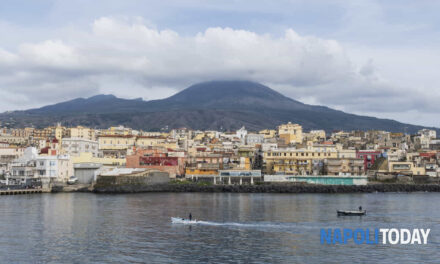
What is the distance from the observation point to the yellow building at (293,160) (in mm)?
107625

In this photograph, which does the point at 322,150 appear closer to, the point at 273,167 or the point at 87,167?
the point at 273,167

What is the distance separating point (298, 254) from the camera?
126ft

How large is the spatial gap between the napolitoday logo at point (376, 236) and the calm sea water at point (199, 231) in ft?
3.12

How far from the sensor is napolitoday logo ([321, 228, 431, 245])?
1716 inches

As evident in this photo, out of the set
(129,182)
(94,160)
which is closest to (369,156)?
(129,182)

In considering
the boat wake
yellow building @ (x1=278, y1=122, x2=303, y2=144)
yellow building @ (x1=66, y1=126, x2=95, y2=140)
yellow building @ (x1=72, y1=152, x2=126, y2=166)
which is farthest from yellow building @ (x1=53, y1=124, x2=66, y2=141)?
the boat wake

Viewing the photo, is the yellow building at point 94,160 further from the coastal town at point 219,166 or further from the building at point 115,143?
the building at point 115,143

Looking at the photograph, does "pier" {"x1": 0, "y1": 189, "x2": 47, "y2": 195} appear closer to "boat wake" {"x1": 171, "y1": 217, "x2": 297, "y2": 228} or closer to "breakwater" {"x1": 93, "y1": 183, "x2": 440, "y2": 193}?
"breakwater" {"x1": 93, "y1": 183, "x2": 440, "y2": 193}

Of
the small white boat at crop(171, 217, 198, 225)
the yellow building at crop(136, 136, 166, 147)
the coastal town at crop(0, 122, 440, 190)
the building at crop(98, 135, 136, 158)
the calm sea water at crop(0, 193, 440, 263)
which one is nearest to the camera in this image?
the calm sea water at crop(0, 193, 440, 263)

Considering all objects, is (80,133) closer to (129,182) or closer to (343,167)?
(129,182)

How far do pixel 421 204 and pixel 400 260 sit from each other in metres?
40.2

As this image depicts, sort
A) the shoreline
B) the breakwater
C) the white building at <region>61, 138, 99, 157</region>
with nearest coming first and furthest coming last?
the shoreline < the breakwater < the white building at <region>61, 138, 99, 157</region>

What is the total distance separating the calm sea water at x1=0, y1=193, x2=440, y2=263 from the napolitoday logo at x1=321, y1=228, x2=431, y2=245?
0.95 m

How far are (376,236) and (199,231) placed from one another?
1471 cm
